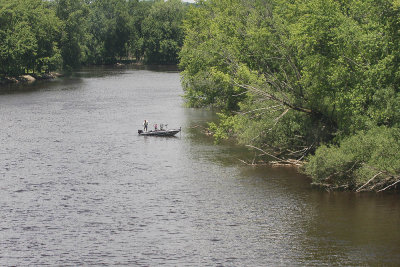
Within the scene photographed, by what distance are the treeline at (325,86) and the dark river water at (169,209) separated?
2169 millimetres

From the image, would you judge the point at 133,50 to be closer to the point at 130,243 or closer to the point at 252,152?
the point at 252,152

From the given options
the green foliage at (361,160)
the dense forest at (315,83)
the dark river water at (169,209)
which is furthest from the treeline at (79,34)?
the green foliage at (361,160)

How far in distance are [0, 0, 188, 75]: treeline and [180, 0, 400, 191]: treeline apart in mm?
77344

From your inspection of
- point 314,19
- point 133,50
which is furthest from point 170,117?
point 133,50

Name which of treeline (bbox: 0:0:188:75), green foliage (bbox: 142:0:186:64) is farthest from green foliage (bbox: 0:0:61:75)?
green foliage (bbox: 142:0:186:64)

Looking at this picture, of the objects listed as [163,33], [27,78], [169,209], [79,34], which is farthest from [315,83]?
[163,33]

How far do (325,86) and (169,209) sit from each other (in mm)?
14295

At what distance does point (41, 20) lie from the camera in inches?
5133

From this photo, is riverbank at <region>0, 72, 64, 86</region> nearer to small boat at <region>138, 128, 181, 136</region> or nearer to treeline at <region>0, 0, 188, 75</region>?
treeline at <region>0, 0, 188, 75</region>

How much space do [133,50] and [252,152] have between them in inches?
5522

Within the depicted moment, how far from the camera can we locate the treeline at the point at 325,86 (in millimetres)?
38656

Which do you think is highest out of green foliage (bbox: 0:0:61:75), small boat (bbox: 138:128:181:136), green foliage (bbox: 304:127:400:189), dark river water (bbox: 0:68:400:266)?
green foliage (bbox: 0:0:61:75)

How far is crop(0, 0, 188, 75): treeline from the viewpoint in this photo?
122 metres

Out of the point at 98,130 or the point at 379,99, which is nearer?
the point at 379,99
